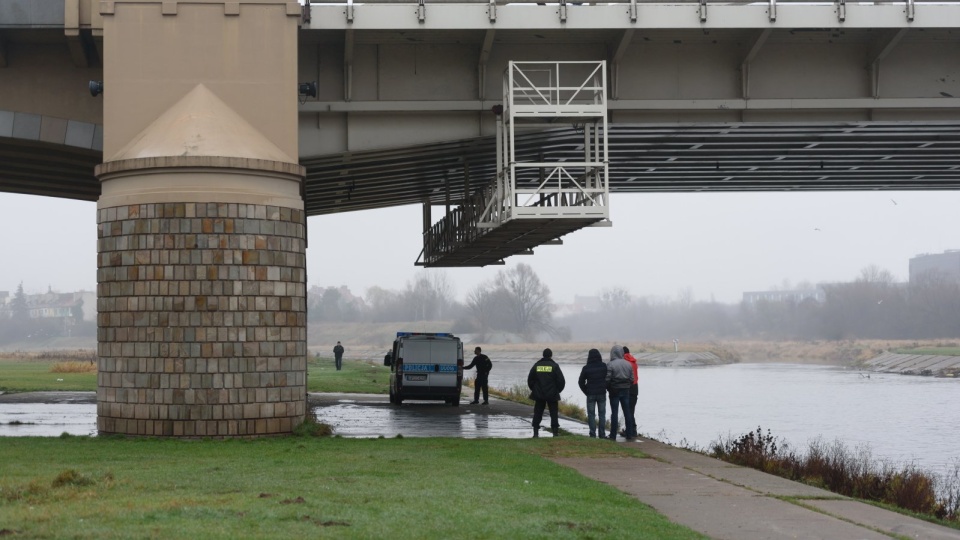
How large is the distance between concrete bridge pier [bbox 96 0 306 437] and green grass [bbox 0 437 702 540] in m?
2.05

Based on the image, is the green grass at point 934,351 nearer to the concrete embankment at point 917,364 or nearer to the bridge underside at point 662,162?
the concrete embankment at point 917,364

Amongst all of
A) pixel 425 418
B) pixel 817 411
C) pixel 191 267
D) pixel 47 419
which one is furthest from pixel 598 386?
pixel 817 411

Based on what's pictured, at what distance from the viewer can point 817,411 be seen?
4188cm

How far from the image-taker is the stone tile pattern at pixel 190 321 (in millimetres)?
20172

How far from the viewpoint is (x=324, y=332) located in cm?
17338

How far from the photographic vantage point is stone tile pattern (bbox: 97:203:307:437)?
66.2ft

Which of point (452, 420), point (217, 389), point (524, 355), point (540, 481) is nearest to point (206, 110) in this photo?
point (217, 389)

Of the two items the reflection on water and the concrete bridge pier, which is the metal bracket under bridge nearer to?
the concrete bridge pier

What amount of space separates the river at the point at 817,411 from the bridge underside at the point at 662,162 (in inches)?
283

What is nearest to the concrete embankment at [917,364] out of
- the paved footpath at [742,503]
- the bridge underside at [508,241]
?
the bridge underside at [508,241]

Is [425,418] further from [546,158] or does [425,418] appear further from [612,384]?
[546,158]

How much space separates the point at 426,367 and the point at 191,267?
12.5 meters

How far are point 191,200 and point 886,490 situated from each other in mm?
11891

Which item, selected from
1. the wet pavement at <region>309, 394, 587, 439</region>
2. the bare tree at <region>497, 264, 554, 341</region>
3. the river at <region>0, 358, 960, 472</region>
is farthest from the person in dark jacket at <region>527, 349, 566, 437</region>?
the bare tree at <region>497, 264, 554, 341</region>
